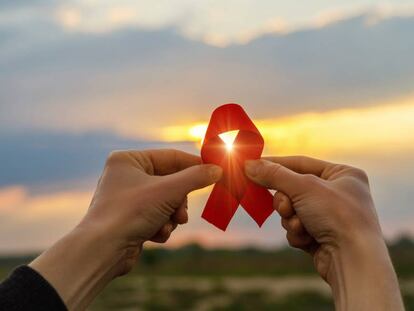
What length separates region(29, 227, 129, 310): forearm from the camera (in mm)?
2453

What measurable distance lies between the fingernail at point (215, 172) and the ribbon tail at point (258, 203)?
0.16 meters

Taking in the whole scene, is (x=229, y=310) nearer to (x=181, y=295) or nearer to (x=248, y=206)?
(x=181, y=295)

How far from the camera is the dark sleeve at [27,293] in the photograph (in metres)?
2.26

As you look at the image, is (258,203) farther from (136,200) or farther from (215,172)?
(136,200)

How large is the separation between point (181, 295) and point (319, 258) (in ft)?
79.5

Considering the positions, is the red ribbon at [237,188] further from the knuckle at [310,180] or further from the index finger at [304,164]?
the knuckle at [310,180]

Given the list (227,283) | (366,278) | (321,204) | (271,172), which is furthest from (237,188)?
(227,283)

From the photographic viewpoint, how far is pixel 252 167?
289 centimetres

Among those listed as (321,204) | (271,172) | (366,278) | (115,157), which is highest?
(115,157)

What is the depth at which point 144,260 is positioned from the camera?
111 ft

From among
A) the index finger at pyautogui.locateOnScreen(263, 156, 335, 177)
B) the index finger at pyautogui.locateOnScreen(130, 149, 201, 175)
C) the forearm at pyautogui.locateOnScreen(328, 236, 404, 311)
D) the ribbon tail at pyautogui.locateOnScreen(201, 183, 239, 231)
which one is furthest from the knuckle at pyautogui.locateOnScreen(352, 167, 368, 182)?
the index finger at pyautogui.locateOnScreen(130, 149, 201, 175)

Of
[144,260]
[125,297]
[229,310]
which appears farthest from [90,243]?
[144,260]

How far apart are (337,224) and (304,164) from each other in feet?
1.32

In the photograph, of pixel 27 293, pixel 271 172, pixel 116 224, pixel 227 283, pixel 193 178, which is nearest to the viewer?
pixel 27 293
